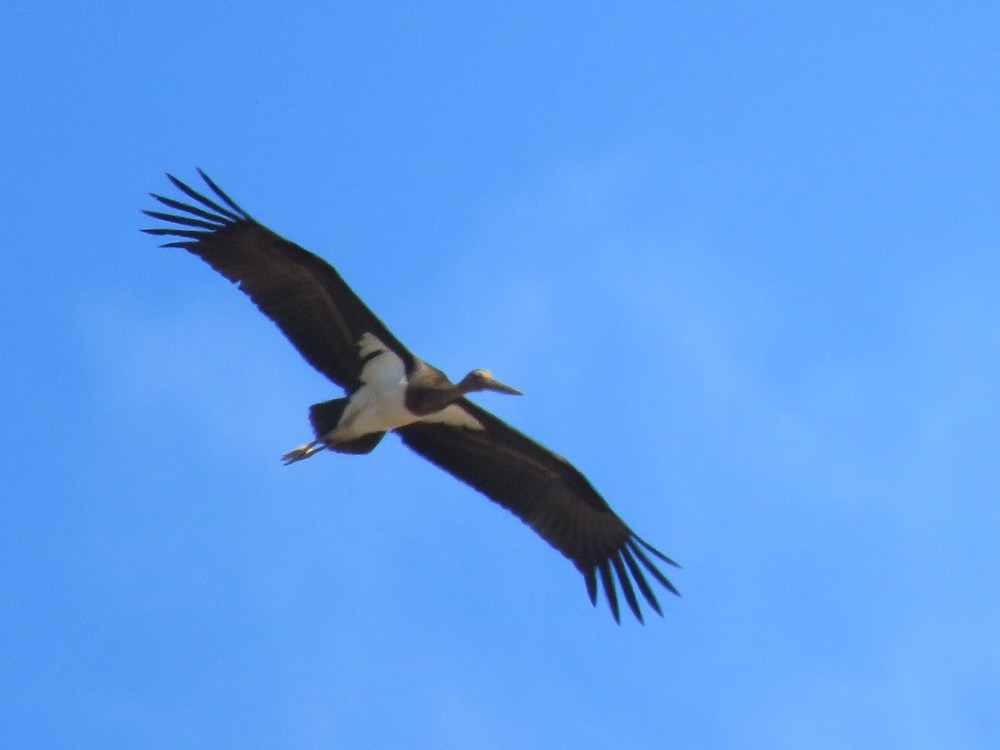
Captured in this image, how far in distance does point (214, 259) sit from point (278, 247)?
62cm

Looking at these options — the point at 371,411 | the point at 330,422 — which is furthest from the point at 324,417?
the point at 371,411

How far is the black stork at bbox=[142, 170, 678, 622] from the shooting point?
58.6ft

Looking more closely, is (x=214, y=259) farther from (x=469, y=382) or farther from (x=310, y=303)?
(x=469, y=382)

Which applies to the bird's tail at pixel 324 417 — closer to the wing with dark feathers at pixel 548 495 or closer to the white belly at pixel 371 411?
the white belly at pixel 371 411

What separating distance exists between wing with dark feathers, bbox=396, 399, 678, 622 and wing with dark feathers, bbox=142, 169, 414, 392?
4.38 ft

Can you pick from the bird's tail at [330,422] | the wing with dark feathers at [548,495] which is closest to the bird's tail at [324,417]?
the bird's tail at [330,422]

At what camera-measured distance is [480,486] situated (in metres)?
19.1

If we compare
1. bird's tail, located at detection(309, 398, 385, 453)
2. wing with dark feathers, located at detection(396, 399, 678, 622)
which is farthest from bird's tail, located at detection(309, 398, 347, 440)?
wing with dark feathers, located at detection(396, 399, 678, 622)

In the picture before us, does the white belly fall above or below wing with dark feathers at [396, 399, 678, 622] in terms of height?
below

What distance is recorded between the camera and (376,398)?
17922mm

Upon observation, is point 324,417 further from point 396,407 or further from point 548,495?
point 548,495

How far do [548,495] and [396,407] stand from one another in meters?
2.14

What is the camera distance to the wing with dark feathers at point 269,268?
17781 millimetres

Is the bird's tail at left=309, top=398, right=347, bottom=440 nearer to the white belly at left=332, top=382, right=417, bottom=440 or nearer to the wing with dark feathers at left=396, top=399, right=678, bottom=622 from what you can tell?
the white belly at left=332, top=382, right=417, bottom=440
